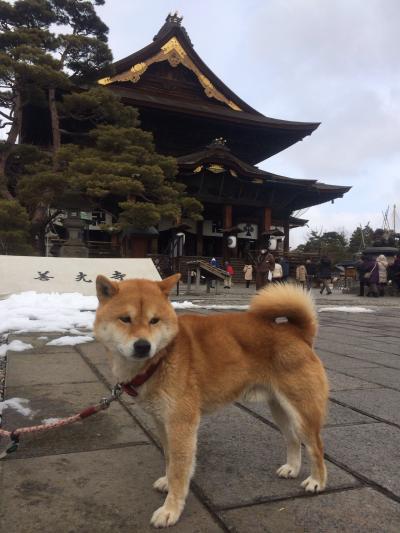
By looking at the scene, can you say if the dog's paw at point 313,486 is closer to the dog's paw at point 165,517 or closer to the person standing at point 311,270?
the dog's paw at point 165,517

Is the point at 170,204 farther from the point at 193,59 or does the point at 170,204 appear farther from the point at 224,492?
the point at 224,492

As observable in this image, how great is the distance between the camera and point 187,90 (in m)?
26.5

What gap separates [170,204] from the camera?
55.2 ft

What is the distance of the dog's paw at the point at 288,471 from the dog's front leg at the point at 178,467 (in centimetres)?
54

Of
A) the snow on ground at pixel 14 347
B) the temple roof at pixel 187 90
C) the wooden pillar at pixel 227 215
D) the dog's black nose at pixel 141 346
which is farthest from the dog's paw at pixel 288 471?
the temple roof at pixel 187 90

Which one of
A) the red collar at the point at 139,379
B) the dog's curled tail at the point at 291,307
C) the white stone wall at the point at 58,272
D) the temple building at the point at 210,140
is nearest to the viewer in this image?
the red collar at the point at 139,379

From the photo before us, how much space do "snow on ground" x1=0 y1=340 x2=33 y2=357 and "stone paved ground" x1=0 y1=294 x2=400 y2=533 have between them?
1.14m

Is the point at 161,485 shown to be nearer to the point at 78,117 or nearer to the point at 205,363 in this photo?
the point at 205,363

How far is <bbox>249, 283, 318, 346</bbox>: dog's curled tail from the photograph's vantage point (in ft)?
7.61

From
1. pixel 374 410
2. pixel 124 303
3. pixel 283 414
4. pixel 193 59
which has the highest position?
pixel 193 59

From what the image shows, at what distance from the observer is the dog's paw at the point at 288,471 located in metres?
2.22

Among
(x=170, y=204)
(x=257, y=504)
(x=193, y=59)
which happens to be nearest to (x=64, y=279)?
(x=170, y=204)

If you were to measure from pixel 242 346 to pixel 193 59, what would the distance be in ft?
87.8

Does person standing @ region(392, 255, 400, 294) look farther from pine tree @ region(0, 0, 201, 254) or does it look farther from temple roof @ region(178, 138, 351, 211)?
temple roof @ region(178, 138, 351, 211)
